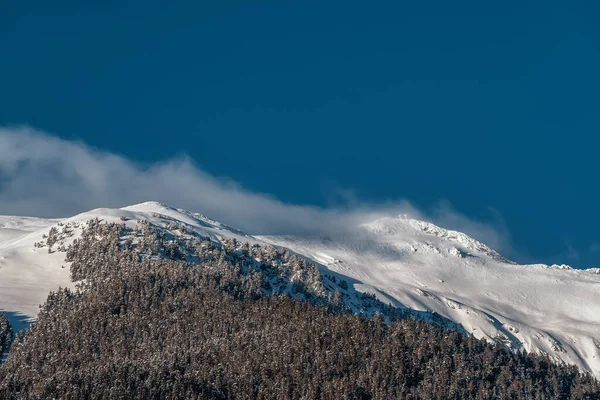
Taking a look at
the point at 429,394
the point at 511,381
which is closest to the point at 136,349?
the point at 429,394

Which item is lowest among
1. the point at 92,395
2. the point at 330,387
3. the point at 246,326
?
the point at 92,395

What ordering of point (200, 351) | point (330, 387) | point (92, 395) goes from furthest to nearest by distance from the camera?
point (200, 351), point (330, 387), point (92, 395)

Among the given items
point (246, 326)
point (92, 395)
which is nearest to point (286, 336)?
point (246, 326)

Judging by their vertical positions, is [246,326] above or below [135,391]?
above

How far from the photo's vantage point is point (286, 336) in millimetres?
186500

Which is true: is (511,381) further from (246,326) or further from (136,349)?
(136,349)

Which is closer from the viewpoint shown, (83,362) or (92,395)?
(92,395)

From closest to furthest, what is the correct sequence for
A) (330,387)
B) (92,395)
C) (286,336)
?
1. (92,395)
2. (330,387)
3. (286,336)

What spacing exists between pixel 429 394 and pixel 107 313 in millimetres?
87335

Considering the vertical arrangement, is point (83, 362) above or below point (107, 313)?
below

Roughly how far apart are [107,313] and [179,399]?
5266cm

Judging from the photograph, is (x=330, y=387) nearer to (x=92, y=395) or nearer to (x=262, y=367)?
(x=262, y=367)

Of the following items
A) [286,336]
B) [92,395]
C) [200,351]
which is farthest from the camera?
[286,336]

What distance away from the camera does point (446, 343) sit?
641 feet
